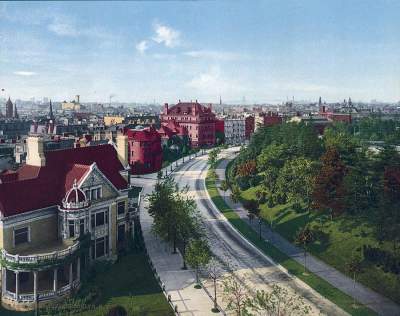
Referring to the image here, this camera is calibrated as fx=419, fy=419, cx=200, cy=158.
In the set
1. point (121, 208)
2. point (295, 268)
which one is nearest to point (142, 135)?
point (121, 208)

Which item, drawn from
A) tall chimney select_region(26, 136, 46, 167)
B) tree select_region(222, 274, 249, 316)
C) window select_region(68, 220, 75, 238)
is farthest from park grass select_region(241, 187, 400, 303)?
tall chimney select_region(26, 136, 46, 167)

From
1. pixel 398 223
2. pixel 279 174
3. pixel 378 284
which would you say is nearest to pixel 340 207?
pixel 398 223

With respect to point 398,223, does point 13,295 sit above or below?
below

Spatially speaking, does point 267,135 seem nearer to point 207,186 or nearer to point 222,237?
point 207,186

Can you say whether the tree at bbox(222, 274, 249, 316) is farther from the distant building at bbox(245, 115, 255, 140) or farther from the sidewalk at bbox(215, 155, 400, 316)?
the distant building at bbox(245, 115, 255, 140)

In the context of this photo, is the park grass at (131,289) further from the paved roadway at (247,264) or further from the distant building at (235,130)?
the distant building at (235,130)

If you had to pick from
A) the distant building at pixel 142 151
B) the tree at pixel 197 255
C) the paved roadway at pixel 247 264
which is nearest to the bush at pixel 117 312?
the tree at pixel 197 255
